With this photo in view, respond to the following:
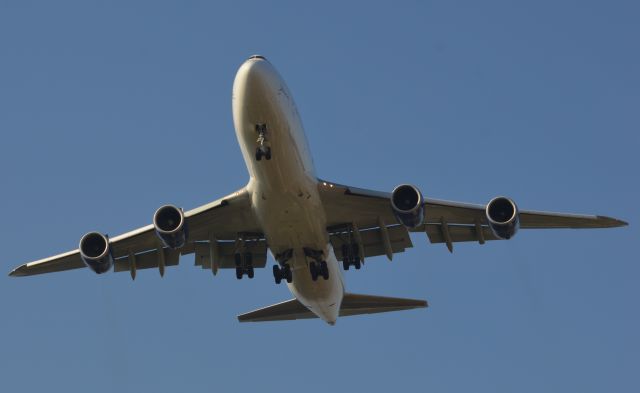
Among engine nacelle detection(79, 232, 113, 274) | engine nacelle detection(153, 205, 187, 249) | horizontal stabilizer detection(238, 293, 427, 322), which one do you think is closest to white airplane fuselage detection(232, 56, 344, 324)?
engine nacelle detection(153, 205, 187, 249)

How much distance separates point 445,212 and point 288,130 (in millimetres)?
6416

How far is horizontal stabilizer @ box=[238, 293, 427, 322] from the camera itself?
34.6 metres

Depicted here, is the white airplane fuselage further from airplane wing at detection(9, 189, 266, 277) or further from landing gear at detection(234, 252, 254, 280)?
landing gear at detection(234, 252, 254, 280)

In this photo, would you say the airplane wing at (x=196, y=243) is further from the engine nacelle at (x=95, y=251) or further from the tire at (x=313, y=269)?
the tire at (x=313, y=269)

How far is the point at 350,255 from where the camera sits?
Result: 32.5 metres

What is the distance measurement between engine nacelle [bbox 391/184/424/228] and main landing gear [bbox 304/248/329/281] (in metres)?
2.63

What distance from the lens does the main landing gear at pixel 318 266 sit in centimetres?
3040

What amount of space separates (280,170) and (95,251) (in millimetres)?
6412

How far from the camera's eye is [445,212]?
31.7m

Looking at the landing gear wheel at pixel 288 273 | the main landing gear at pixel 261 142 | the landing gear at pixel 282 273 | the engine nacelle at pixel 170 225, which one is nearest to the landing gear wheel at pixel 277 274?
the landing gear at pixel 282 273

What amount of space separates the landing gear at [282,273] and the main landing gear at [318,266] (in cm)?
66

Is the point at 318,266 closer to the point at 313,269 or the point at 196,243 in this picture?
the point at 313,269

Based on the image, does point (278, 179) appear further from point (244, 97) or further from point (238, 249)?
point (238, 249)

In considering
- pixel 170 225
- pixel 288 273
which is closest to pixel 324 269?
pixel 288 273
